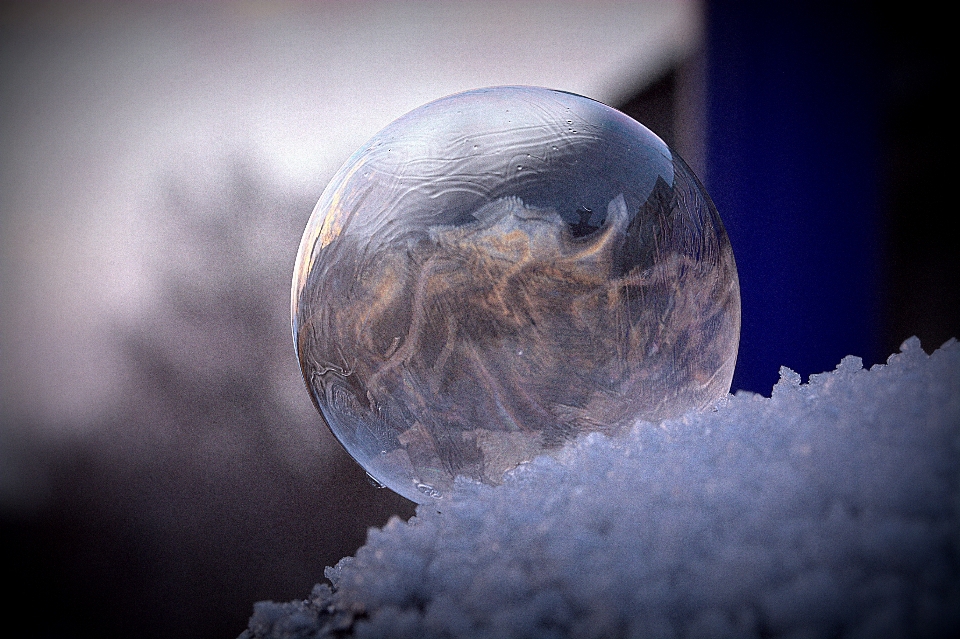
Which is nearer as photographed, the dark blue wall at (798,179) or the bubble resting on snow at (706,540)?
the bubble resting on snow at (706,540)

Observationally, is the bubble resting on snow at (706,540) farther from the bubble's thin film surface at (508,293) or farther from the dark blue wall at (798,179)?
the dark blue wall at (798,179)

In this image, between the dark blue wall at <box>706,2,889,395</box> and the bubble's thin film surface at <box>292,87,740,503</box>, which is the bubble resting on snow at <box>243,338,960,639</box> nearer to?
the bubble's thin film surface at <box>292,87,740,503</box>

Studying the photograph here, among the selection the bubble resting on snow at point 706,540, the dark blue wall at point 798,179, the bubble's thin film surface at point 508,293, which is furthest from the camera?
the dark blue wall at point 798,179

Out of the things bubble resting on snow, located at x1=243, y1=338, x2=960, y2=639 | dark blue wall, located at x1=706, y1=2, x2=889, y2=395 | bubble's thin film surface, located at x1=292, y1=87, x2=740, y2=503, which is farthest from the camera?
dark blue wall, located at x1=706, y1=2, x2=889, y2=395

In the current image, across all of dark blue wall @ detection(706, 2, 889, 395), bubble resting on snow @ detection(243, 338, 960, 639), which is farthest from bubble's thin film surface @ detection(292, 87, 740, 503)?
dark blue wall @ detection(706, 2, 889, 395)

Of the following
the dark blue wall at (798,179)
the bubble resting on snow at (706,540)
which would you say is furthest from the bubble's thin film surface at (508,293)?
the dark blue wall at (798,179)

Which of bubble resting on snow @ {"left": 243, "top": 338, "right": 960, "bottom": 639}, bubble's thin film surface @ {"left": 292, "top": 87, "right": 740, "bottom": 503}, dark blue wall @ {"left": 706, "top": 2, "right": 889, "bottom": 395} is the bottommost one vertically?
bubble resting on snow @ {"left": 243, "top": 338, "right": 960, "bottom": 639}
